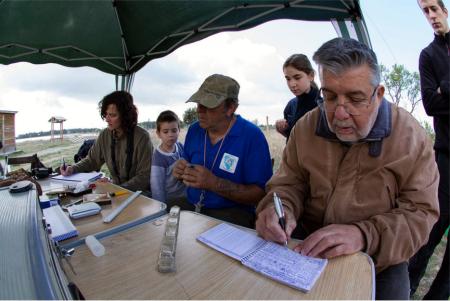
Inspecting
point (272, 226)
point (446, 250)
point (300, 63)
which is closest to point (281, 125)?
point (300, 63)

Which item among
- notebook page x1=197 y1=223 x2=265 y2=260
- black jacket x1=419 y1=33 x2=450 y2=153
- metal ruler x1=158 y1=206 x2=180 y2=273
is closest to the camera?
metal ruler x1=158 y1=206 x2=180 y2=273

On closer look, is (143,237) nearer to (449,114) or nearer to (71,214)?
(71,214)

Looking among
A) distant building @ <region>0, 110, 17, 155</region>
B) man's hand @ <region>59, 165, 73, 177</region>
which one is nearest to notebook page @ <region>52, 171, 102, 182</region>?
man's hand @ <region>59, 165, 73, 177</region>

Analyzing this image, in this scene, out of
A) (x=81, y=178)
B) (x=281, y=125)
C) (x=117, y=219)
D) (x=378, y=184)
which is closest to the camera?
(x=378, y=184)

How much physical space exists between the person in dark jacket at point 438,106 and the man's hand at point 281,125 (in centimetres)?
123

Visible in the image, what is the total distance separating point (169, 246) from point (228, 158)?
992mm

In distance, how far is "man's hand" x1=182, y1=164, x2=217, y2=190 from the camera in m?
1.72

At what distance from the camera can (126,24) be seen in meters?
3.99

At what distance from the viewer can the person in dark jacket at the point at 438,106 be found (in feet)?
6.32

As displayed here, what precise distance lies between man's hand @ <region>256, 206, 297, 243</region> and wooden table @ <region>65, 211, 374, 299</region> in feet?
0.18

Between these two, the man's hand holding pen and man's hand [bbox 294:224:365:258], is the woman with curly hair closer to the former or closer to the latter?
the man's hand holding pen

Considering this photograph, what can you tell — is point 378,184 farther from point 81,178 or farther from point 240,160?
point 81,178

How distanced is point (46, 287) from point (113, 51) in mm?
4602

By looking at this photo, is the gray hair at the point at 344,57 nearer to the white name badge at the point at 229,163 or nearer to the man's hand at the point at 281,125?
the white name badge at the point at 229,163
